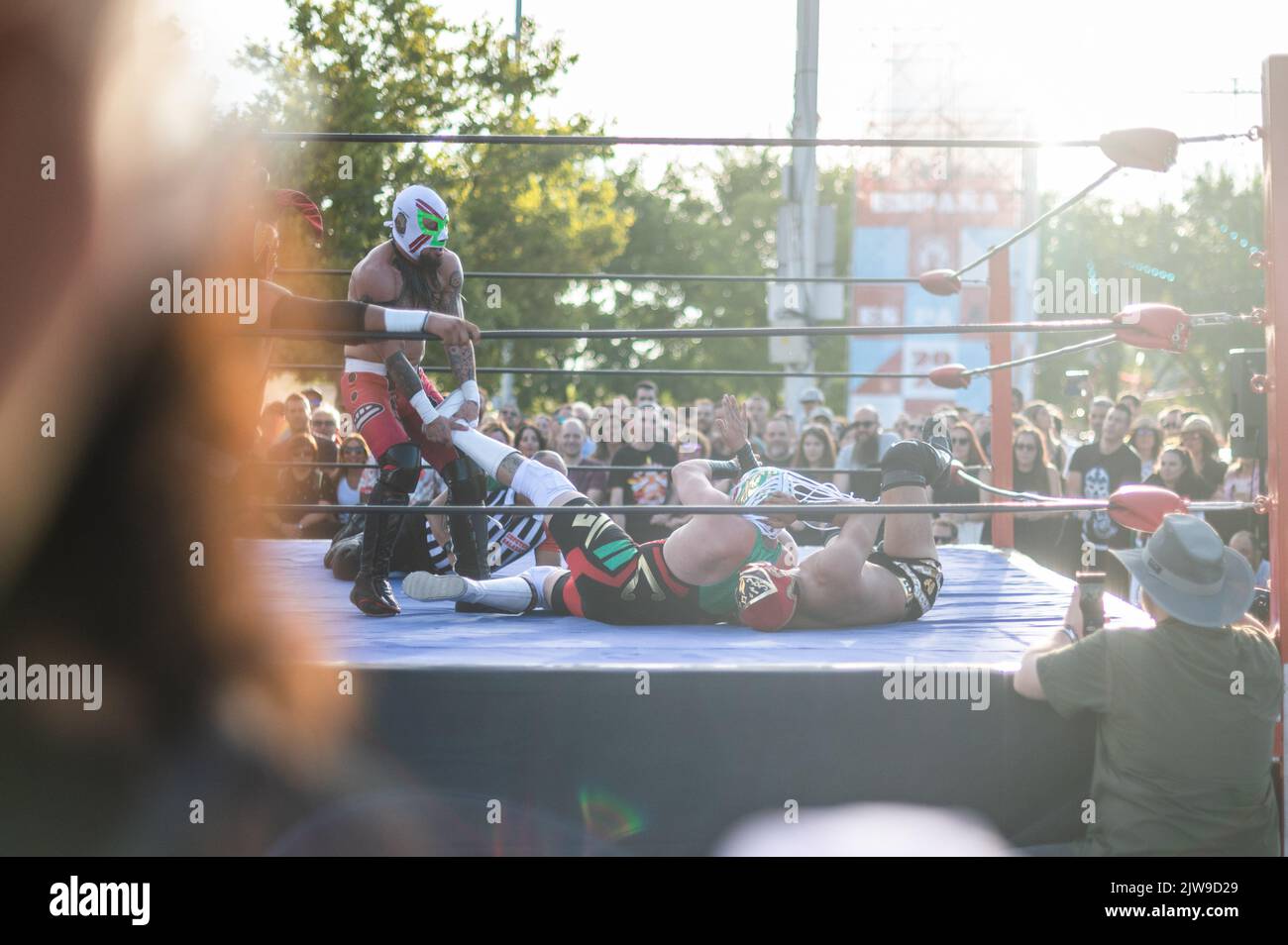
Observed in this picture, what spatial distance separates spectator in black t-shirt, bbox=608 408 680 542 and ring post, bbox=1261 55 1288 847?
4.35 meters

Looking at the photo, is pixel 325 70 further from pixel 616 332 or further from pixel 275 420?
pixel 616 332

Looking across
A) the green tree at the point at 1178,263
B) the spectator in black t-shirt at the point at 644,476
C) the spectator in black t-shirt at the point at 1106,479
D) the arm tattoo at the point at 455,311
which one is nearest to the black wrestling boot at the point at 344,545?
the arm tattoo at the point at 455,311

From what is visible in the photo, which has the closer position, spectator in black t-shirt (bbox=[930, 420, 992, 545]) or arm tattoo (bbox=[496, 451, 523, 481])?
arm tattoo (bbox=[496, 451, 523, 481])

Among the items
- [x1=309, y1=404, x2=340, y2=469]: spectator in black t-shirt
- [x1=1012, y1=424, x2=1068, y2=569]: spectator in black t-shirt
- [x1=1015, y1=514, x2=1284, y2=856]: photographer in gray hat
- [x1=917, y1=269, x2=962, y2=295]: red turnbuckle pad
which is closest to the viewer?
[x1=1015, y1=514, x2=1284, y2=856]: photographer in gray hat

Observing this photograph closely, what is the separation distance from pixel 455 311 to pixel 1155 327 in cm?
249

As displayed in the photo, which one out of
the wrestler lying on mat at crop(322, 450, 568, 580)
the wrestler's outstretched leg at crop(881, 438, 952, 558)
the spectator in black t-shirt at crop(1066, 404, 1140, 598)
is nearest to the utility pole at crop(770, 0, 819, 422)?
the spectator in black t-shirt at crop(1066, 404, 1140, 598)

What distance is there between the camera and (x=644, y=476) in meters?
7.42

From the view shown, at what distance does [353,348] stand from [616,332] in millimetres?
1828

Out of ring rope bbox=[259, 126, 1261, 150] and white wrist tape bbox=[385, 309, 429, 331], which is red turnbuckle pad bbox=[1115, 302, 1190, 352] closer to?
ring rope bbox=[259, 126, 1261, 150]

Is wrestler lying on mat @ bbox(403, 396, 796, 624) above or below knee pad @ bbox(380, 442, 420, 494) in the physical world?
below

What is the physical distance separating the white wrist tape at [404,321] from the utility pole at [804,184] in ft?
20.1

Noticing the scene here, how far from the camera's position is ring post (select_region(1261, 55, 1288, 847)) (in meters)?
2.78

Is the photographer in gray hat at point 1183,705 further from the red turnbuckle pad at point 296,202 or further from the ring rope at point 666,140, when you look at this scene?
the red turnbuckle pad at point 296,202

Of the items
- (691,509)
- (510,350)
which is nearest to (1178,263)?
(510,350)
